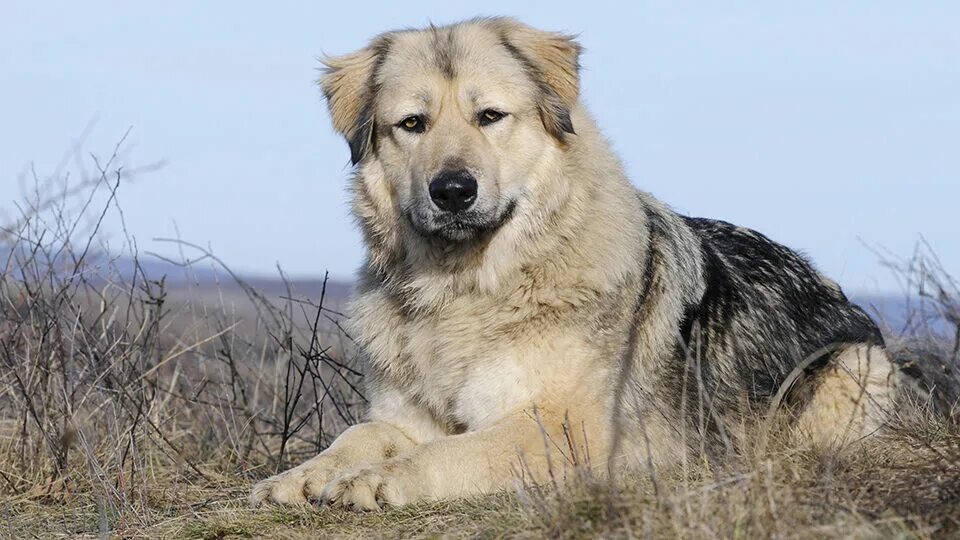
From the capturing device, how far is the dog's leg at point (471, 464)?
450 centimetres

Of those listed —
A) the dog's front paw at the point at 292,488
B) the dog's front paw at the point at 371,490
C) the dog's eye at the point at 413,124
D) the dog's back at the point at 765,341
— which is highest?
the dog's eye at the point at 413,124

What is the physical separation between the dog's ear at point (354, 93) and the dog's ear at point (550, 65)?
25.3 inches

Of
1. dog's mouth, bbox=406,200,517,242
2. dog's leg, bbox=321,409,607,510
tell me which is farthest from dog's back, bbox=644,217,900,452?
dog's mouth, bbox=406,200,517,242

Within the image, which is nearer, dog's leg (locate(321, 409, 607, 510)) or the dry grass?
the dry grass

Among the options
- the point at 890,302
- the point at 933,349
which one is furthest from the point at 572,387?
the point at 890,302

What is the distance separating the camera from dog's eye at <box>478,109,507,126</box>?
17.2ft

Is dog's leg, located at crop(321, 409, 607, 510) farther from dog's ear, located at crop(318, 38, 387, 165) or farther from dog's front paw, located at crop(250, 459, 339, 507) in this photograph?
dog's ear, located at crop(318, 38, 387, 165)

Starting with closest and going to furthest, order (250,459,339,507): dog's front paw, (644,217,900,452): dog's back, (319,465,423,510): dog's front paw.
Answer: (319,465,423,510): dog's front paw
(250,459,339,507): dog's front paw
(644,217,900,452): dog's back

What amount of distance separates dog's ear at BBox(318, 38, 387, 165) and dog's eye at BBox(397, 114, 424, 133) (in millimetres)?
229

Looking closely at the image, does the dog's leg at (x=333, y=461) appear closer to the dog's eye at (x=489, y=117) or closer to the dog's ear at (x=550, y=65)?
the dog's eye at (x=489, y=117)

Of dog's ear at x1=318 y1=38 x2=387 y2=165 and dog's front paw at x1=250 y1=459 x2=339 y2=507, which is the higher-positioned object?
dog's ear at x1=318 y1=38 x2=387 y2=165

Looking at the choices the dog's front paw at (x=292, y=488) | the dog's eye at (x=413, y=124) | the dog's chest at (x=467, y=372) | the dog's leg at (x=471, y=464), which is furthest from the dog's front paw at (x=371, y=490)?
the dog's eye at (x=413, y=124)

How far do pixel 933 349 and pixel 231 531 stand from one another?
5.52m

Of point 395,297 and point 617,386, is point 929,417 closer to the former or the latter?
point 617,386
